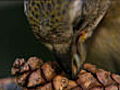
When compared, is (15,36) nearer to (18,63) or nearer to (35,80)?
(18,63)

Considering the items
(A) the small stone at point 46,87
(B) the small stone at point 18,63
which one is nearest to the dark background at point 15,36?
(B) the small stone at point 18,63

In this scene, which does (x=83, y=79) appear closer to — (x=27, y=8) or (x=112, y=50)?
(x=112, y=50)

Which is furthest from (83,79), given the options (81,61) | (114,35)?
(114,35)

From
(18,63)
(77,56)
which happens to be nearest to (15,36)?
(18,63)

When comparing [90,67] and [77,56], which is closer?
[77,56]

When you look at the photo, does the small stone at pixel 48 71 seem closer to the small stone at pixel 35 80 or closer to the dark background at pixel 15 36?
the small stone at pixel 35 80

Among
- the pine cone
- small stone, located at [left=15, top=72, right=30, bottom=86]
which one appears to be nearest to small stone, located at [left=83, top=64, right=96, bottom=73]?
the pine cone
